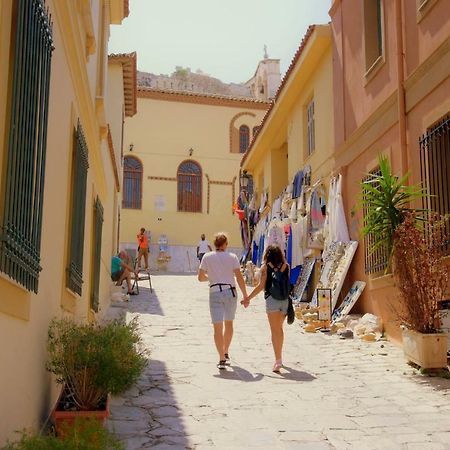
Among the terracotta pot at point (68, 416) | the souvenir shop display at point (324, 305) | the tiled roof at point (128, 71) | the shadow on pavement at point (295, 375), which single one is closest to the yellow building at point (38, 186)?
the terracotta pot at point (68, 416)

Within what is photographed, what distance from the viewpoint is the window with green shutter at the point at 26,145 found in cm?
339

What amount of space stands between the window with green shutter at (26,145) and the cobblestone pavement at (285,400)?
5.99ft

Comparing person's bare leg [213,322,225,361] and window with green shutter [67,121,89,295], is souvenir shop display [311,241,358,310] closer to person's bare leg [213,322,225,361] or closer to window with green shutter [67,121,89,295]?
person's bare leg [213,322,225,361]

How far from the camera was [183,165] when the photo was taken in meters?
32.8

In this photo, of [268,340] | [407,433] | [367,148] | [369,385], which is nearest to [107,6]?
[367,148]

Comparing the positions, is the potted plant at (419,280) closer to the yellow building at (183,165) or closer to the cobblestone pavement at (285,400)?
the cobblestone pavement at (285,400)

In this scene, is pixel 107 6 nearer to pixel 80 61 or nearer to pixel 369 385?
pixel 80 61

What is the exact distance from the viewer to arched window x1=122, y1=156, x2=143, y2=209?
3125 centimetres

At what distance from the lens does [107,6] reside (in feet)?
39.1

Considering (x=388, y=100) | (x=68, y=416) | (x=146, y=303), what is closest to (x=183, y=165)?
Result: (x=146, y=303)

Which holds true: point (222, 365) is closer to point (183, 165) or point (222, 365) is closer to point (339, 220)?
point (339, 220)

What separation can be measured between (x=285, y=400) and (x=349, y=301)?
5189mm

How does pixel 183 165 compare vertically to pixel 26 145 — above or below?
above

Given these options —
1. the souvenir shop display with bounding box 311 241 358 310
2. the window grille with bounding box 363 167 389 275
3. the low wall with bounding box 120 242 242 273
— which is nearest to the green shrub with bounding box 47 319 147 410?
the window grille with bounding box 363 167 389 275
